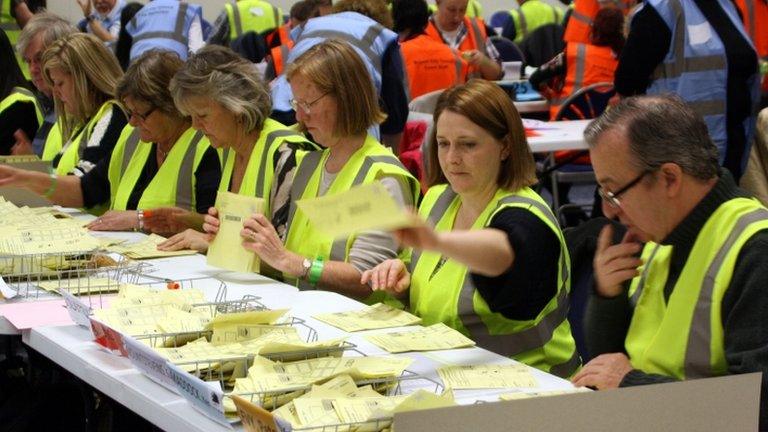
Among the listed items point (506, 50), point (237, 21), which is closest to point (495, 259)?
point (237, 21)

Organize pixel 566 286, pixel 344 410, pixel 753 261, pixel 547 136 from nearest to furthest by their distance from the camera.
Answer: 1. pixel 344 410
2. pixel 753 261
3. pixel 566 286
4. pixel 547 136

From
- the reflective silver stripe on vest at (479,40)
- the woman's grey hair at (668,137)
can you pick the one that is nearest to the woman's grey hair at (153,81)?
the woman's grey hair at (668,137)

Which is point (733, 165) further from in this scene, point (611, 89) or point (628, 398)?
point (628, 398)

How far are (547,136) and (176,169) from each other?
192cm

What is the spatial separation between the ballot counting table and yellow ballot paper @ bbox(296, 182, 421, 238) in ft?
1.26

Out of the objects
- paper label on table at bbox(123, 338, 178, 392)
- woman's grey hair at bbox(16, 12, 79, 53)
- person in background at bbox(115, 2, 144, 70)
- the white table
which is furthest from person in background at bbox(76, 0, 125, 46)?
paper label on table at bbox(123, 338, 178, 392)

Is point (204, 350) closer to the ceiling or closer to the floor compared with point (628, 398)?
closer to the floor

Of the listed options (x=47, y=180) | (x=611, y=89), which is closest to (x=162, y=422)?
(x=47, y=180)

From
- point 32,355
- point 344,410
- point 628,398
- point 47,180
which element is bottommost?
point 32,355

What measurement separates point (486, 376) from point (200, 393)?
1.96 ft

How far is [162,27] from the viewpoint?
7332 mm

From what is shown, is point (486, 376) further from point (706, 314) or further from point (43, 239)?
point (43, 239)

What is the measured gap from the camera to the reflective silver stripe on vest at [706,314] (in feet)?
7.56

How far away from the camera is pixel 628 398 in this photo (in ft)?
5.57
